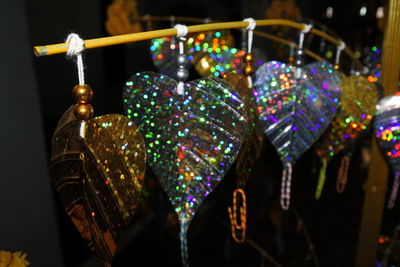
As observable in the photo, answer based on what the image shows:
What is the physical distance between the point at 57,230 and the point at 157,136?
65 centimetres

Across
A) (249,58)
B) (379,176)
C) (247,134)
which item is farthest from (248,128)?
(379,176)

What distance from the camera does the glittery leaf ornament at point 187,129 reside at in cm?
56

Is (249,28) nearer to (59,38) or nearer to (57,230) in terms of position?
(59,38)

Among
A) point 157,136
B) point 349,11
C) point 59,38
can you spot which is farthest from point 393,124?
point 59,38

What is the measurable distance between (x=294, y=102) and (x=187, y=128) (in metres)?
0.30

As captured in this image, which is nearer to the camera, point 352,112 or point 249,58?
point 249,58

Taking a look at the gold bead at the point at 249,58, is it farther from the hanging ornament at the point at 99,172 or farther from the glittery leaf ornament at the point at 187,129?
the hanging ornament at the point at 99,172

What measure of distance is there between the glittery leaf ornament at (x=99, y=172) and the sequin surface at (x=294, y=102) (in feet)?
1.12

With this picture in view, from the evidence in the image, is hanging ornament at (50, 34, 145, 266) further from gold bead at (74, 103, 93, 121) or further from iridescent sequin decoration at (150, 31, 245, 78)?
iridescent sequin decoration at (150, 31, 245, 78)

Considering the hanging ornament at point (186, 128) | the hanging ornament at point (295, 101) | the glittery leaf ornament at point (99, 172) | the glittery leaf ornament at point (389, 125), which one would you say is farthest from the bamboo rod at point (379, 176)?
the glittery leaf ornament at point (99, 172)

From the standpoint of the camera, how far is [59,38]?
3.04ft

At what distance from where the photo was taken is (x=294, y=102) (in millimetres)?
747

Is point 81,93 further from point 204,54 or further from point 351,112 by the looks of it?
point 351,112

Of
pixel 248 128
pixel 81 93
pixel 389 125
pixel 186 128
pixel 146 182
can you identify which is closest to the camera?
pixel 81 93
